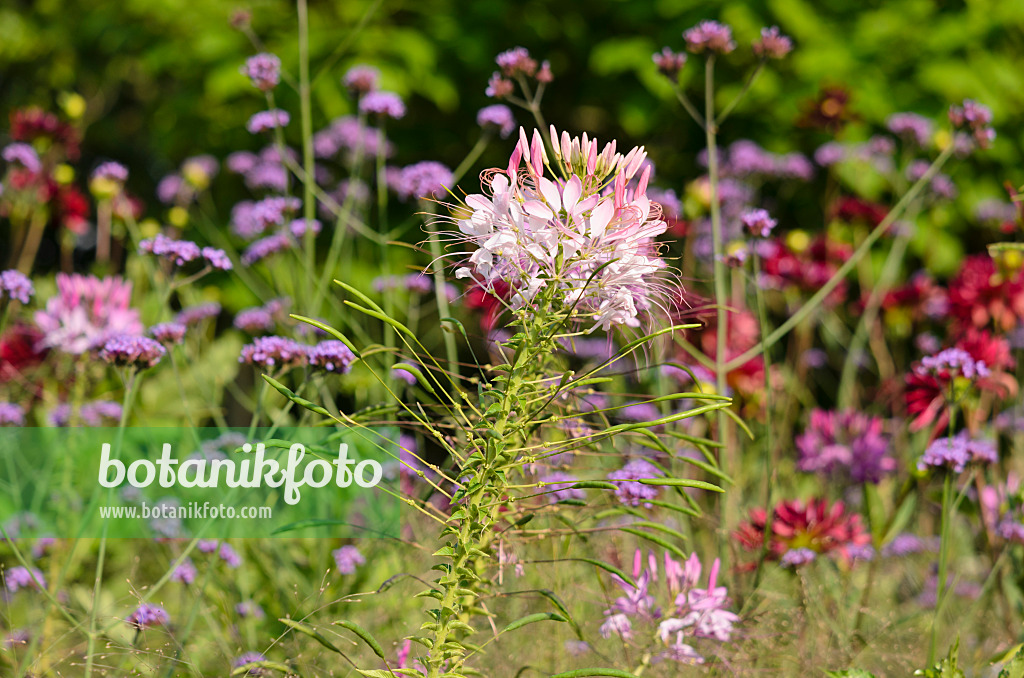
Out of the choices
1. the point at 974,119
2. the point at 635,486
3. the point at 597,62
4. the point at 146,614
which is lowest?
the point at 146,614

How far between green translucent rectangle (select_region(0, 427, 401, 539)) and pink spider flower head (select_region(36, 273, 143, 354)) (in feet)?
0.74

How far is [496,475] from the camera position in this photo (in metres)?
0.88

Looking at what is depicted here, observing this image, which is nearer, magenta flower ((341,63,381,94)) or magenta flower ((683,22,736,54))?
magenta flower ((683,22,736,54))

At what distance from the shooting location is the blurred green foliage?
3.41 meters

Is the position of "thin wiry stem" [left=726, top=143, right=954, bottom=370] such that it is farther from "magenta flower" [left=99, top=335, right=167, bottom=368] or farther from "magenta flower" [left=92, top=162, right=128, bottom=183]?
"magenta flower" [left=92, top=162, right=128, bottom=183]

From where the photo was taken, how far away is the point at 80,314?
1.93 m

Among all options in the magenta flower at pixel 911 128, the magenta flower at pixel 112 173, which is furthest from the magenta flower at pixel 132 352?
the magenta flower at pixel 911 128

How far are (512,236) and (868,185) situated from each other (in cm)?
295

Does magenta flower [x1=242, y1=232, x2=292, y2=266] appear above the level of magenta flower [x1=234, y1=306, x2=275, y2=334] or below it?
above

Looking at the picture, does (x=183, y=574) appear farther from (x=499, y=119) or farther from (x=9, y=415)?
(x=499, y=119)

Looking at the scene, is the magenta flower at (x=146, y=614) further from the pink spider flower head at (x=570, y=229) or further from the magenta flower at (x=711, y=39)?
the magenta flower at (x=711, y=39)

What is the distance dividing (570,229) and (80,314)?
156cm

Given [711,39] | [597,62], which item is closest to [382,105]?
[711,39]

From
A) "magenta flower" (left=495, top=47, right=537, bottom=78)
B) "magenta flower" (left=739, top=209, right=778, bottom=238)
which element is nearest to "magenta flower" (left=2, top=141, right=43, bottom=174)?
"magenta flower" (left=495, top=47, right=537, bottom=78)
